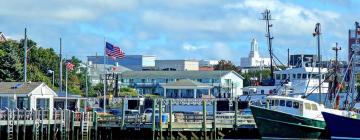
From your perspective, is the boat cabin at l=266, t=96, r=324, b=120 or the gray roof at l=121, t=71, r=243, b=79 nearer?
the boat cabin at l=266, t=96, r=324, b=120

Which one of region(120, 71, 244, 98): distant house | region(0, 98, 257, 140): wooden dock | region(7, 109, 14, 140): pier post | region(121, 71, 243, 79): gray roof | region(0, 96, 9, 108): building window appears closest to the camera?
region(7, 109, 14, 140): pier post

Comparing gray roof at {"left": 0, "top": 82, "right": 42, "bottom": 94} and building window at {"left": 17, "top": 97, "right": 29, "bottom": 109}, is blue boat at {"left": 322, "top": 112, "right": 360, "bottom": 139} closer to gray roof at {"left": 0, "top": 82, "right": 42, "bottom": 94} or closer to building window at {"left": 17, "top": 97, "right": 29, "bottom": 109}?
gray roof at {"left": 0, "top": 82, "right": 42, "bottom": 94}

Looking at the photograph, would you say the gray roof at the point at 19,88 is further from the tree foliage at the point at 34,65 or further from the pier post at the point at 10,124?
the tree foliage at the point at 34,65

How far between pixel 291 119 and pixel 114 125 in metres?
14.2

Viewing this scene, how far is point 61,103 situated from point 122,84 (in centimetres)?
8656

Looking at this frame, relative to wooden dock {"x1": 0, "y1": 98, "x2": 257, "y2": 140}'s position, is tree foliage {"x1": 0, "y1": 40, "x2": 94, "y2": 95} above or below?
above

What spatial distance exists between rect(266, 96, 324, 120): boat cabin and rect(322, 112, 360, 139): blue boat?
194 inches

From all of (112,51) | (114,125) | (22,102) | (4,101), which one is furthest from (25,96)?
(112,51)

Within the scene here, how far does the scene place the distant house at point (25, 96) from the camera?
76150mm

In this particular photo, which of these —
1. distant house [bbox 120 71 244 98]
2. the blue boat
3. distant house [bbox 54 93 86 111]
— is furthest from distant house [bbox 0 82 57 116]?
distant house [bbox 120 71 244 98]

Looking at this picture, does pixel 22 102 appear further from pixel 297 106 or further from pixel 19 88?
pixel 297 106

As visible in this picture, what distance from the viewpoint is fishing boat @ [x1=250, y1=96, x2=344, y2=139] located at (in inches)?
2869

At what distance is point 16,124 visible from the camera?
219ft

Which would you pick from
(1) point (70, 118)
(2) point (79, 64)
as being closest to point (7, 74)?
(1) point (70, 118)
